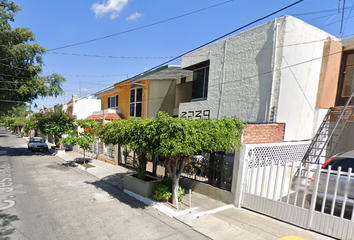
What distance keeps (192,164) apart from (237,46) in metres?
5.75

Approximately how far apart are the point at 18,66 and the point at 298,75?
18.7 m

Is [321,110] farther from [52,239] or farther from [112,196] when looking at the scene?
[52,239]

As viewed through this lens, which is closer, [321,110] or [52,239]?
[52,239]

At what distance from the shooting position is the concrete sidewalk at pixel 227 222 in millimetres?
4066

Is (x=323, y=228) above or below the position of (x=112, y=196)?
above

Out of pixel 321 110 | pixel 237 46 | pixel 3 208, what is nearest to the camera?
pixel 3 208

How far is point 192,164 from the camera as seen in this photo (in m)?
7.27

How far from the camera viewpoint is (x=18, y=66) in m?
14.3

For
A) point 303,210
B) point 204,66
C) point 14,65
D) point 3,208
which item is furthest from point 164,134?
point 14,65

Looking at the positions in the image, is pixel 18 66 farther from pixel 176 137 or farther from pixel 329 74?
pixel 329 74

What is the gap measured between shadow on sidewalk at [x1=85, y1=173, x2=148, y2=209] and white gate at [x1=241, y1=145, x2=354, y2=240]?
3.38 metres

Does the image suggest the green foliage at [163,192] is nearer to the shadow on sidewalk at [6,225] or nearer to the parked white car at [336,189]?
the shadow on sidewalk at [6,225]

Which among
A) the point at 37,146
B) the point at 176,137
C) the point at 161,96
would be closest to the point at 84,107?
the point at 37,146

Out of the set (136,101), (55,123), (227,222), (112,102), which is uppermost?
(136,101)
